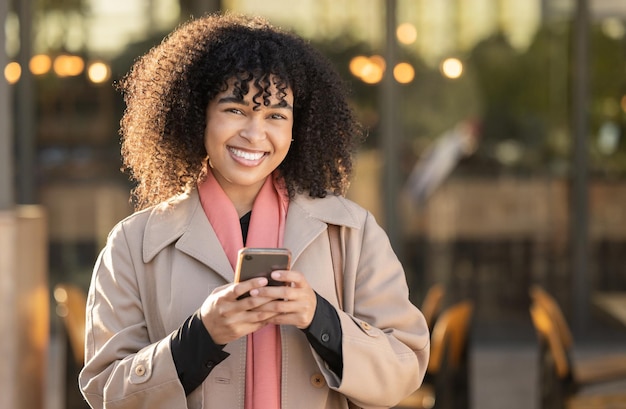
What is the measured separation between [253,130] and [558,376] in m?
2.70

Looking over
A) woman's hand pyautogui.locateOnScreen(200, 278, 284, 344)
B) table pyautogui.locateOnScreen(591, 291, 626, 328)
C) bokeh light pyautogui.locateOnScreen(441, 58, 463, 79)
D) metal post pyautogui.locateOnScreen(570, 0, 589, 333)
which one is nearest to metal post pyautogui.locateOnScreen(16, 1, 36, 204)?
bokeh light pyautogui.locateOnScreen(441, 58, 463, 79)

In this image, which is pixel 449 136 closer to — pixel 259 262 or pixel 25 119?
pixel 25 119

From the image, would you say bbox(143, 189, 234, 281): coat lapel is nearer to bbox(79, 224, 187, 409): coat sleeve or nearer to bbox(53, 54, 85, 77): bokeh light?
bbox(79, 224, 187, 409): coat sleeve

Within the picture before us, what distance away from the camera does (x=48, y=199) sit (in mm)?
8023

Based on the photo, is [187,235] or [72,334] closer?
[187,235]

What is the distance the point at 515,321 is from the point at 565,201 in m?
0.99

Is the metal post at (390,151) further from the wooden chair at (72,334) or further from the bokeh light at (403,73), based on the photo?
the wooden chair at (72,334)

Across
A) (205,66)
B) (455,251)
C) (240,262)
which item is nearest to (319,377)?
(240,262)

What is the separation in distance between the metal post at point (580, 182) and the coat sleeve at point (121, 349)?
5968 millimetres

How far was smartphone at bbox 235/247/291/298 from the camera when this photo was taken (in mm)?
1999

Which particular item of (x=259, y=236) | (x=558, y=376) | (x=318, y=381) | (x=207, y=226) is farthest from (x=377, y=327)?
(x=558, y=376)

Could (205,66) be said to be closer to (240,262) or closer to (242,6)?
(240,262)

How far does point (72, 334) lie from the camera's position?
461cm

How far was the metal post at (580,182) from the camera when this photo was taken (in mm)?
7730
